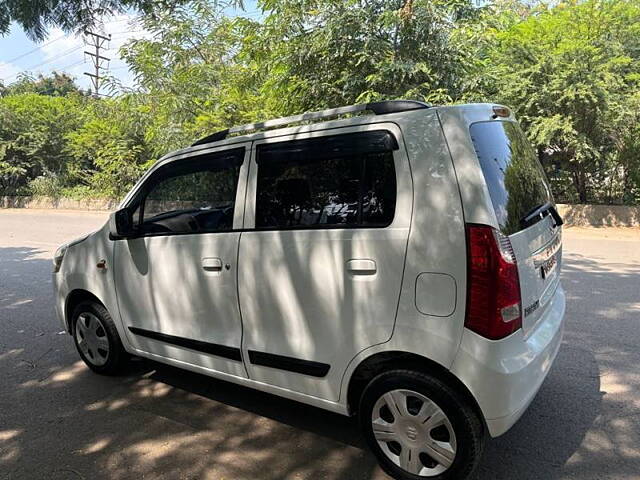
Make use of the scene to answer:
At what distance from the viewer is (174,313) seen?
3.42 meters

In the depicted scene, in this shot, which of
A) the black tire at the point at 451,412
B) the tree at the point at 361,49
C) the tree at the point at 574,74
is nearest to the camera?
the black tire at the point at 451,412

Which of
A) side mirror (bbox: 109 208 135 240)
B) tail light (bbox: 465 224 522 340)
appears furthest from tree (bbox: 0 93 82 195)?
tail light (bbox: 465 224 522 340)

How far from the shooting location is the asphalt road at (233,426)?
2.78 m

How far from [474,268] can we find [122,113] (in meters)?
17.5

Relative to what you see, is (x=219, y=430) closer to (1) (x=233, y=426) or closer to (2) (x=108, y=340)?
(1) (x=233, y=426)

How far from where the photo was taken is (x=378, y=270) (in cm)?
249

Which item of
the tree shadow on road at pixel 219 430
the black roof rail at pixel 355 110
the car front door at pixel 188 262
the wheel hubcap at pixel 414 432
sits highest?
the black roof rail at pixel 355 110

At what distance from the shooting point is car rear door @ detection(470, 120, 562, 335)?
2.41m

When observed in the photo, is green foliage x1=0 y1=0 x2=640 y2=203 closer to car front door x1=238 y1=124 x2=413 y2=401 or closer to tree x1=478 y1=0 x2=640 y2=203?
tree x1=478 y1=0 x2=640 y2=203

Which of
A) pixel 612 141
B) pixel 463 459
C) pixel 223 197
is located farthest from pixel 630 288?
pixel 612 141

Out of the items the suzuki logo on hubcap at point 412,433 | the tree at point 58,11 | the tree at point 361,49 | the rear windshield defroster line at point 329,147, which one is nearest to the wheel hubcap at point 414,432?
the suzuki logo on hubcap at point 412,433

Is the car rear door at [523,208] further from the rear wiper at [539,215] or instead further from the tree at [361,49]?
the tree at [361,49]

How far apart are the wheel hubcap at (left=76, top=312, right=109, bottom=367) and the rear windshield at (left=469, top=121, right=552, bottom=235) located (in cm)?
321

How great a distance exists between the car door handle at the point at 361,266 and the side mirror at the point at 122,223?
1845 millimetres
